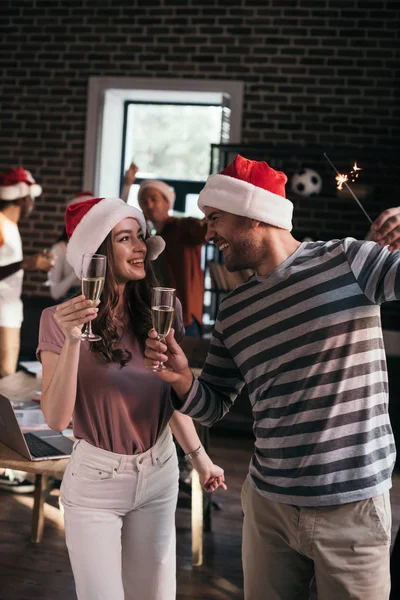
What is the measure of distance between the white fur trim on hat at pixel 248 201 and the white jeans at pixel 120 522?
628mm

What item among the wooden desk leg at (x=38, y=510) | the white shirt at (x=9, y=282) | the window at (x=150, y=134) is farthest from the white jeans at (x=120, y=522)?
the window at (x=150, y=134)

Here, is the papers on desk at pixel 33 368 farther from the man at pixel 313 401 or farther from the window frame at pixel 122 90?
the window frame at pixel 122 90

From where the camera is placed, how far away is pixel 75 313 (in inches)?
64.6

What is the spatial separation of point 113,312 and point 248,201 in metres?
0.48

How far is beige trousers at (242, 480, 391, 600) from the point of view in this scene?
1.59m

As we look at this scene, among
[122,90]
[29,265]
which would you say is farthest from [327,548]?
[122,90]

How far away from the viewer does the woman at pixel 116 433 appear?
5.80 feet

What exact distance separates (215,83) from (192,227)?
189 centimetres

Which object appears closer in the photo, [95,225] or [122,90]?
[95,225]

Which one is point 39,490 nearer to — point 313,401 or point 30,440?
point 30,440

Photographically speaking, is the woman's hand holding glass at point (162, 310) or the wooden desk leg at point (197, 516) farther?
the wooden desk leg at point (197, 516)

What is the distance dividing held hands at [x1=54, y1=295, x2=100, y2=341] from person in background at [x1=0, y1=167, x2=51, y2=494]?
90.9 inches

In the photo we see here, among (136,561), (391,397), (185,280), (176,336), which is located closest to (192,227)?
(185,280)

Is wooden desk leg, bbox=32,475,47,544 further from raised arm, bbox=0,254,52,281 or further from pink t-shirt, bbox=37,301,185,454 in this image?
pink t-shirt, bbox=37,301,185,454
